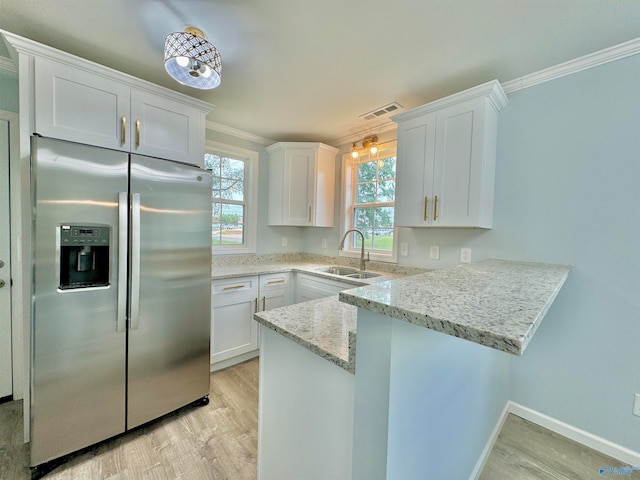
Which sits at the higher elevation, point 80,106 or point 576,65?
point 576,65

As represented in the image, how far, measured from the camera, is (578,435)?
1683 millimetres

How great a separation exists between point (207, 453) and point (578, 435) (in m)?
2.35

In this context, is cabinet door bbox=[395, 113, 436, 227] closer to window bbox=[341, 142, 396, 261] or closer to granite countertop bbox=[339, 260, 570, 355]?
window bbox=[341, 142, 396, 261]

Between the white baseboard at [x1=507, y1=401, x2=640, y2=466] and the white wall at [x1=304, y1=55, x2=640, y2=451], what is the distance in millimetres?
38

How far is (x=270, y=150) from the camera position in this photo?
3.18 meters

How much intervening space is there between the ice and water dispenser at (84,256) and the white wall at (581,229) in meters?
2.64

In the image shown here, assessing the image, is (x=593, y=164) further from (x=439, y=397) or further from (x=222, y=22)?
(x=222, y=22)

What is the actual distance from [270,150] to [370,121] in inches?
49.5

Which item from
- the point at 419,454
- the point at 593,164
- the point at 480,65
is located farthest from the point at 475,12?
the point at 419,454

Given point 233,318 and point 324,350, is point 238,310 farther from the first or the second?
point 324,350

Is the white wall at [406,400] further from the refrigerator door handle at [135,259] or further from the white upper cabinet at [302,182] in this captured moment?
the white upper cabinet at [302,182]

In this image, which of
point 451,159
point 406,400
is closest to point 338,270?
point 451,159

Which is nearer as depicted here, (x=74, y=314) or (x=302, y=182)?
(x=74, y=314)

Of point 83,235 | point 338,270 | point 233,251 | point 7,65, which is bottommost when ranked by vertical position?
point 338,270
